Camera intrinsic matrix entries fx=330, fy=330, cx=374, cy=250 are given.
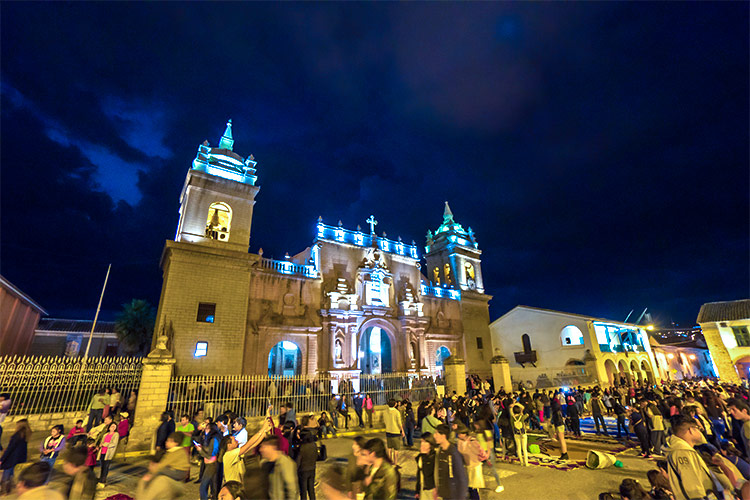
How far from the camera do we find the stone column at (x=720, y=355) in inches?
1147

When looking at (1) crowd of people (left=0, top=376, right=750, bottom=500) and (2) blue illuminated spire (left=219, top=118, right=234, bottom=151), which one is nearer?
(1) crowd of people (left=0, top=376, right=750, bottom=500)

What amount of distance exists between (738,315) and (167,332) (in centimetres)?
4473

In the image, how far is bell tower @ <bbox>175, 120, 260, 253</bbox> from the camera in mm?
19469

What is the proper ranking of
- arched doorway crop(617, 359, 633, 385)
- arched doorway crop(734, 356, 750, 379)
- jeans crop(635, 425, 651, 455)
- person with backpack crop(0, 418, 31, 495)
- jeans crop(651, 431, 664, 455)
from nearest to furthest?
person with backpack crop(0, 418, 31, 495) < jeans crop(651, 431, 664, 455) < jeans crop(635, 425, 651, 455) < arched doorway crop(617, 359, 633, 385) < arched doorway crop(734, 356, 750, 379)

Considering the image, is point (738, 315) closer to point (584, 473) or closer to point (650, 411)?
point (650, 411)

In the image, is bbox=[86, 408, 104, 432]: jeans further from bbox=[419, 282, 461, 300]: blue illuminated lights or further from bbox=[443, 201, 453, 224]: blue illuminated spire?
bbox=[443, 201, 453, 224]: blue illuminated spire

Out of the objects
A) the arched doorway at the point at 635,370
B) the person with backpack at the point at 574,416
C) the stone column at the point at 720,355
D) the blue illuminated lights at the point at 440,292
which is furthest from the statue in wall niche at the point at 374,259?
the stone column at the point at 720,355

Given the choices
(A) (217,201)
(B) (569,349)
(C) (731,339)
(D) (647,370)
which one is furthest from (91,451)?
(C) (731,339)

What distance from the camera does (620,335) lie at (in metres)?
28.7

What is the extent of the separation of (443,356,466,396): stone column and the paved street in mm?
6805

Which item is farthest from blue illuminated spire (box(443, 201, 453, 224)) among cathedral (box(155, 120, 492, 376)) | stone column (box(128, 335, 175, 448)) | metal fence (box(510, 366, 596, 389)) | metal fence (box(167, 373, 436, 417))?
stone column (box(128, 335, 175, 448))

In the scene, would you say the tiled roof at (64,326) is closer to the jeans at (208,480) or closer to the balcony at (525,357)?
the jeans at (208,480)

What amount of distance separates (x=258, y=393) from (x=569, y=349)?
77.3 ft

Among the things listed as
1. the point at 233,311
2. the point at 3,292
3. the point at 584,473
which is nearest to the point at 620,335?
the point at 584,473
